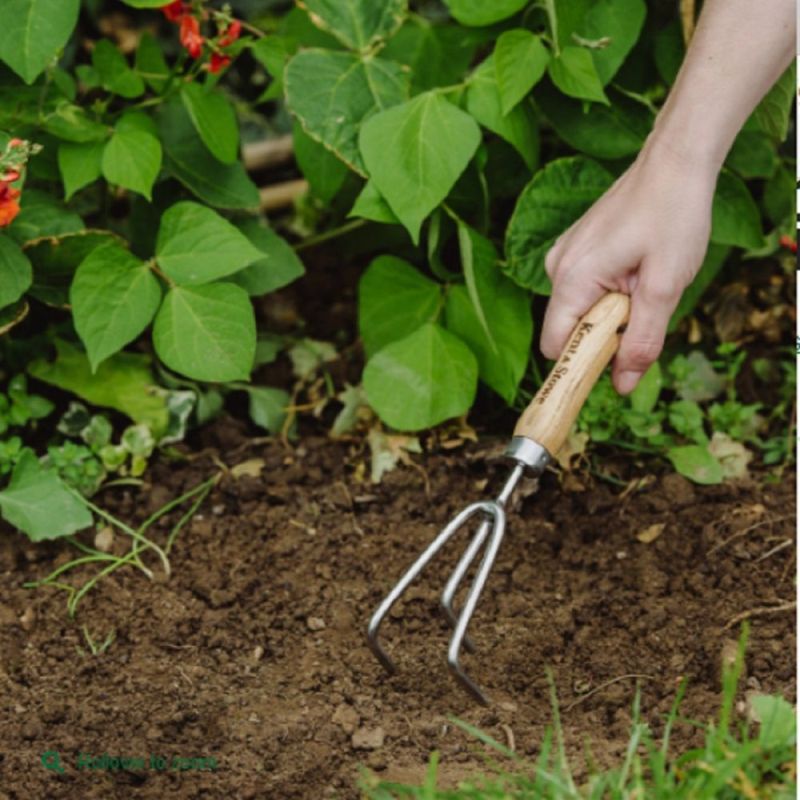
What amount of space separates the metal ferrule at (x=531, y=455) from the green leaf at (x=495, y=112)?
0.61 m

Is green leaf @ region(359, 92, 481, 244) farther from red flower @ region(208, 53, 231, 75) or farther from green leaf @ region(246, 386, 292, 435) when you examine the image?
green leaf @ region(246, 386, 292, 435)

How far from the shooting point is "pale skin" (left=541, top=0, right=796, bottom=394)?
164 centimetres

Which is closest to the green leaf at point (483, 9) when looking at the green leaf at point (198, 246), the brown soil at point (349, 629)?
the green leaf at point (198, 246)

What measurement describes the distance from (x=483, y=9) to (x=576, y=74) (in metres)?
0.18

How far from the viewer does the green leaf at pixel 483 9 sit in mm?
2100

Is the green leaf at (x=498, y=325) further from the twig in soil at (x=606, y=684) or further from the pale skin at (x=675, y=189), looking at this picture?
the twig in soil at (x=606, y=684)

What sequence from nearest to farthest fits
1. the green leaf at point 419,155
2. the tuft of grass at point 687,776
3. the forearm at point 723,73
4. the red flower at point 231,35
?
the tuft of grass at point 687,776
the forearm at point 723,73
the green leaf at point 419,155
the red flower at point 231,35

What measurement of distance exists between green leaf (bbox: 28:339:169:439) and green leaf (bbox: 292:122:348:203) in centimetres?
44

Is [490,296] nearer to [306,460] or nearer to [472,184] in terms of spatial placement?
[472,184]

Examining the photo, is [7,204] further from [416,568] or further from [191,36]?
[416,568]

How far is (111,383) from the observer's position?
233cm

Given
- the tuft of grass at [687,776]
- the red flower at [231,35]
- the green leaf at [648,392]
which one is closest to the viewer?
the tuft of grass at [687,776]

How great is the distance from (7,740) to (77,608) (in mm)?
293

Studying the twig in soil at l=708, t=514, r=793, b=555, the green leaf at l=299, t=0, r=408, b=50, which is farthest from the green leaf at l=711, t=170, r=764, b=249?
the green leaf at l=299, t=0, r=408, b=50
